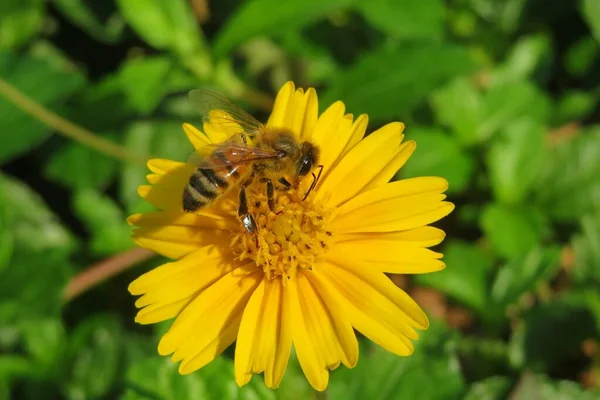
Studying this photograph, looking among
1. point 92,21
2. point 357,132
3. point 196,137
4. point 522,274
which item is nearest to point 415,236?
point 357,132

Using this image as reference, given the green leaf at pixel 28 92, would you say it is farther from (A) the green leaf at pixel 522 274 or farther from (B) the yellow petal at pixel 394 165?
(A) the green leaf at pixel 522 274

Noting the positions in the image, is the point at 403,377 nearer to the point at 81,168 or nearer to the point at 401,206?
the point at 401,206

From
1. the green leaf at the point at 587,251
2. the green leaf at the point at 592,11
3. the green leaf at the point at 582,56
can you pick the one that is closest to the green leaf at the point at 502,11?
the green leaf at the point at 582,56

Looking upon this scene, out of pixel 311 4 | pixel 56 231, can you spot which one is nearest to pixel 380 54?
pixel 311 4

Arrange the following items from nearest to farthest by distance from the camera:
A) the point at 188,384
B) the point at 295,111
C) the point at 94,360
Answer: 1. the point at 295,111
2. the point at 188,384
3. the point at 94,360

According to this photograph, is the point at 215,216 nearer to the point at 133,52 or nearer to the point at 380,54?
the point at 380,54

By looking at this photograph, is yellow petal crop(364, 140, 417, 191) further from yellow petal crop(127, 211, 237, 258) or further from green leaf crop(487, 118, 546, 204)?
green leaf crop(487, 118, 546, 204)

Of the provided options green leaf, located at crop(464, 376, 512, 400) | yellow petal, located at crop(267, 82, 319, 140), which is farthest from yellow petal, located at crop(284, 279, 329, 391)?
green leaf, located at crop(464, 376, 512, 400)

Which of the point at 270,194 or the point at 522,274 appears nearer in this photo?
the point at 270,194

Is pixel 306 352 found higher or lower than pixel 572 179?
lower
